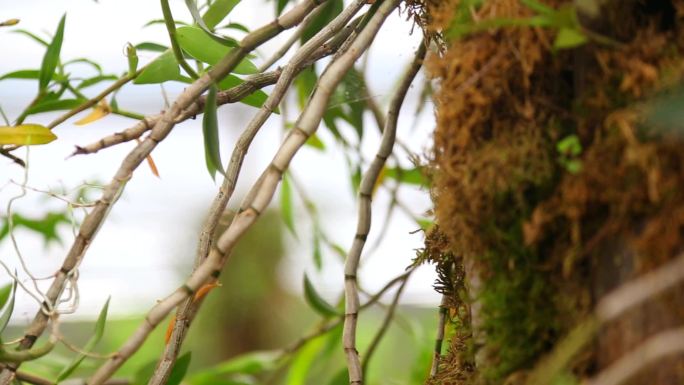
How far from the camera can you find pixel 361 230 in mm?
569

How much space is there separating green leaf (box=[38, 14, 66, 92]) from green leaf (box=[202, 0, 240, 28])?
0.37ft

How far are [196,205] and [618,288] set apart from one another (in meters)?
2.96

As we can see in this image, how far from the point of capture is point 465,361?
486mm

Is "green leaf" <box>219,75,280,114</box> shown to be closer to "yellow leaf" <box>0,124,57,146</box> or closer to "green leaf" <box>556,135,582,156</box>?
"yellow leaf" <box>0,124,57,146</box>

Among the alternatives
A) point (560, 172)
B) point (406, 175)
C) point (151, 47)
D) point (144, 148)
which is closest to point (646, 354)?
point (560, 172)

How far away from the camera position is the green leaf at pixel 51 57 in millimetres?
590

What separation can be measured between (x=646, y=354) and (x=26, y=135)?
Answer: 464 mm

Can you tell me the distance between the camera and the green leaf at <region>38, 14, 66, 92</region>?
590 mm

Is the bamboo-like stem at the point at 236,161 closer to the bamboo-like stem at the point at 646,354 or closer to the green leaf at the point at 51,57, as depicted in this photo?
the green leaf at the point at 51,57

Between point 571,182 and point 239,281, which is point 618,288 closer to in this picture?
point 571,182

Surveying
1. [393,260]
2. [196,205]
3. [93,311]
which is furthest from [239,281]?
[393,260]

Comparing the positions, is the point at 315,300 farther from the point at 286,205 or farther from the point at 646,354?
the point at 646,354

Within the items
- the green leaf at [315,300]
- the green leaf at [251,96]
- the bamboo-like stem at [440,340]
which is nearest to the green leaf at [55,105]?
the green leaf at [251,96]

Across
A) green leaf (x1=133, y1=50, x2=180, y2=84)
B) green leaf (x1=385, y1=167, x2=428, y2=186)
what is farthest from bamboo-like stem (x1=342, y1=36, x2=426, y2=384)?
green leaf (x1=385, y1=167, x2=428, y2=186)
